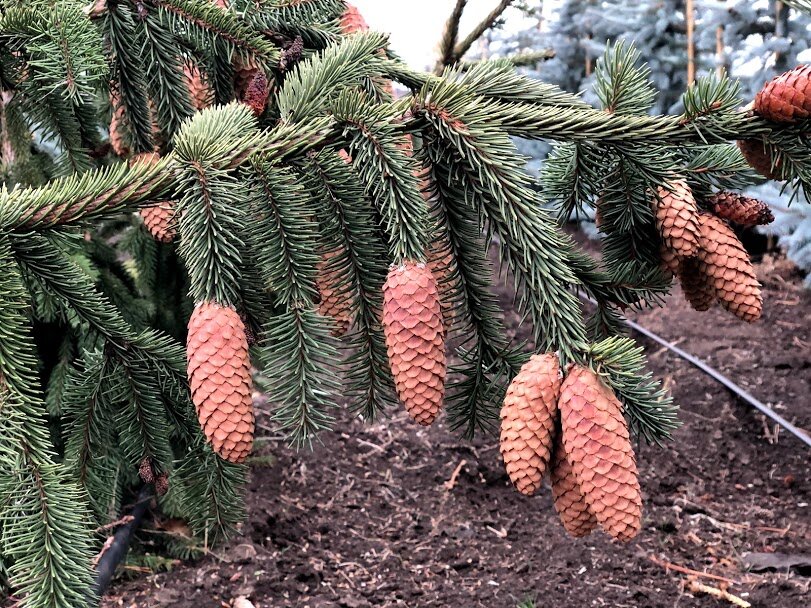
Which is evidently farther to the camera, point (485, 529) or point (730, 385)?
point (730, 385)

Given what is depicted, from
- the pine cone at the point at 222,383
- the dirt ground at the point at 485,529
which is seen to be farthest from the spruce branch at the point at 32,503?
the dirt ground at the point at 485,529

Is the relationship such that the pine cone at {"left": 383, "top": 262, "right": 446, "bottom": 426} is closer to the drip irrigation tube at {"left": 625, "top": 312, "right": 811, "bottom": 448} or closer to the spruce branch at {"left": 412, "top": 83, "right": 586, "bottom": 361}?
the spruce branch at {"left": 412, "top": 83, "right": 586, "bottom": 361}

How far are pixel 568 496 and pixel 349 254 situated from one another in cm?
41

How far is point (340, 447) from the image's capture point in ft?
10.9

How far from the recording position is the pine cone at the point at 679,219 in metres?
0.94

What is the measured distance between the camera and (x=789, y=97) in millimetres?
807

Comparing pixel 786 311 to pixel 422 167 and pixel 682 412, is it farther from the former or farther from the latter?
pixel 422 167

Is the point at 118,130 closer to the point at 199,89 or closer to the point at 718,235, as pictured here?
the point at 199,89

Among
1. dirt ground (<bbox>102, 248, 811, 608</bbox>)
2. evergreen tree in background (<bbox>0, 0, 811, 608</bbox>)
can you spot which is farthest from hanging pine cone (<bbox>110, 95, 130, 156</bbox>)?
dirt ground (<bbox>102, 248, 811, 608</bbox>)

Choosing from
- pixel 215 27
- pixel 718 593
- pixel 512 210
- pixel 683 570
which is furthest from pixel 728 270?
pixel 683 570

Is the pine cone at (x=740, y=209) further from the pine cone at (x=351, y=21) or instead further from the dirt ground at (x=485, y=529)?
the dirt ground at (x=485, y=529)

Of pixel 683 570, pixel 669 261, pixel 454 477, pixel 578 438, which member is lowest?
pixel 454 477

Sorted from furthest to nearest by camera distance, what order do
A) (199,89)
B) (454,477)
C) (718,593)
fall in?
(454,477) → (718,593) → (199,89)

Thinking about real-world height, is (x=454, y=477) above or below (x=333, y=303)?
below
